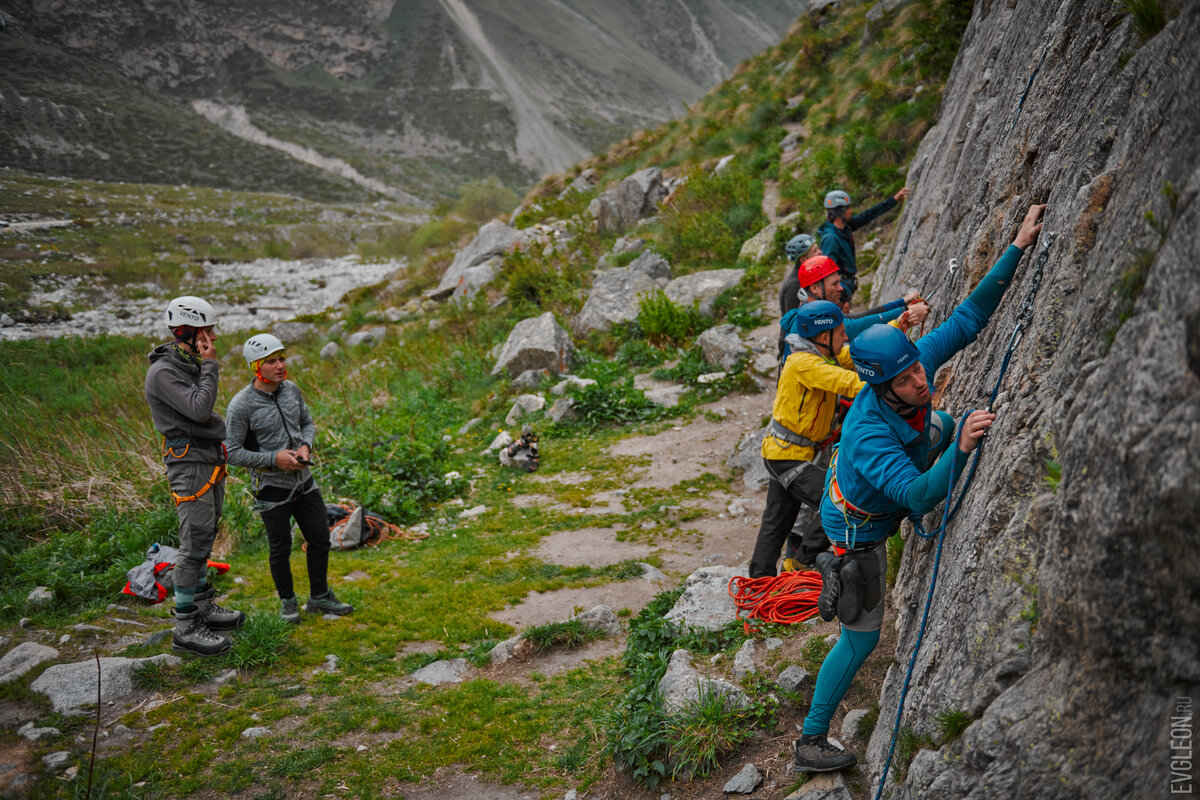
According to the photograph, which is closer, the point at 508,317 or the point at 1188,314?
the point at 1188,314

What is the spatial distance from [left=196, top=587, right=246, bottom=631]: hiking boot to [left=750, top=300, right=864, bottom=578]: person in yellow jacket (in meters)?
4.29

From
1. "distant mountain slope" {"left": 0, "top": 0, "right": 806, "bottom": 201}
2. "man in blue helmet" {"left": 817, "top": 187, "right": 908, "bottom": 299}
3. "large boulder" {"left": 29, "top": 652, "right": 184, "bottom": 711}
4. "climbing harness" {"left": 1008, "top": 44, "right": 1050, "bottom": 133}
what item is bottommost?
"large boulder" {"left": 29, "top": 652, "right": 184, "bottom": 711}

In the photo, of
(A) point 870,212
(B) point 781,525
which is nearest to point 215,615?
(B) point 781,525

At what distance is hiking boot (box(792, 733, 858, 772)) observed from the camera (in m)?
2.95

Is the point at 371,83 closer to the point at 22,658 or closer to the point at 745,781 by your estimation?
the point at 22,658

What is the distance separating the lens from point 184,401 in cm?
469

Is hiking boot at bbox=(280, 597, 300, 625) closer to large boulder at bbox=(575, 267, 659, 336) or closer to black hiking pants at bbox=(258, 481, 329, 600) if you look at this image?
black hiking pants at bbox=(258, 481, 329, 600)

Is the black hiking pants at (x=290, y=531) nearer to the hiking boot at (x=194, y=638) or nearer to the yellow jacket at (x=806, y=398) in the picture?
the hiking boot at (x=194, y=638)

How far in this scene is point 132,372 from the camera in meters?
13.5

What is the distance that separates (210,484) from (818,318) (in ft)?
15.4

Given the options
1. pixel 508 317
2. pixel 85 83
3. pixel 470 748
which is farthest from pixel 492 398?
pixel 85 83

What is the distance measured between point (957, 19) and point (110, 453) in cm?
1450

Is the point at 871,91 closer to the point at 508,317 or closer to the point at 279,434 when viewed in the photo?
the point at 508,317

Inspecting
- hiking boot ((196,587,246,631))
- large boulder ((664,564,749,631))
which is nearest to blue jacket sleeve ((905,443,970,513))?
large boulder ((664,564,749,631))
